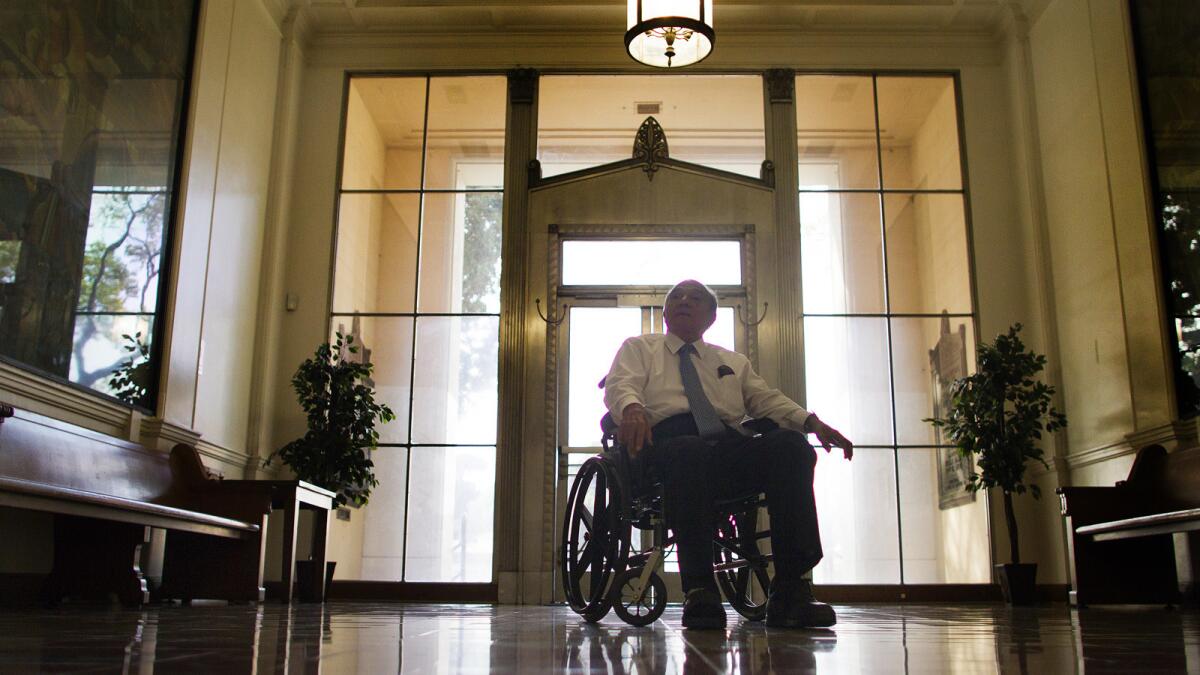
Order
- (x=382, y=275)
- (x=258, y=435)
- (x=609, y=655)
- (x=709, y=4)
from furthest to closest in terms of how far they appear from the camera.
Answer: (x=382, y=275), (x=258, y=435), (x=709, y=4), (x=609, y=655)

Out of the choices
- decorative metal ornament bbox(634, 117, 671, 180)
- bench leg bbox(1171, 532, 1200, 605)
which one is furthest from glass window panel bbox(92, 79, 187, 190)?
bench leg bbox(1171, 532, 1200, 605)

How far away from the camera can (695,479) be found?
2.63 meters

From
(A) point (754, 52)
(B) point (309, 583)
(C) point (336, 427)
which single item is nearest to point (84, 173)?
(C) point (336, 427)

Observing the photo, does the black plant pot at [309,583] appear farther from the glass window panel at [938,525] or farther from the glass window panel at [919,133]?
the glass window panel at [919,133]

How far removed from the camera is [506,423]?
640 cm

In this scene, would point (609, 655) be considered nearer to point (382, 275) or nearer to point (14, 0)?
point (14, 0)

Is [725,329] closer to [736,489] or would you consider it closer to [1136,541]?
[1136,541]

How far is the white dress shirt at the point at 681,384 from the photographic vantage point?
3006 millimetres

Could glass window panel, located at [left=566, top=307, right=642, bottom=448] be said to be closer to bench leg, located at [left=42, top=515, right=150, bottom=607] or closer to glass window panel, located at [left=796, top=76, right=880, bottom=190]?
glass window panel, located at [left=796, top=76, right=880, bottom=190]

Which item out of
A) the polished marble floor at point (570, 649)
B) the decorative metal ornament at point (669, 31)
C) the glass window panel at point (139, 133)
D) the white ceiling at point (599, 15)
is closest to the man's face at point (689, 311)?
the polished marble floor at point (570, 649)

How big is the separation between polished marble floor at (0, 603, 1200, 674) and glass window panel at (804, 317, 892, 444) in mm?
4006

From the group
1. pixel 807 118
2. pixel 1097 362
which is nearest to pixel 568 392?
pixel 807 118

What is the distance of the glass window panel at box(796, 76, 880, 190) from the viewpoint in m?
6.85

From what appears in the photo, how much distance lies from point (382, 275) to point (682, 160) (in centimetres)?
215
